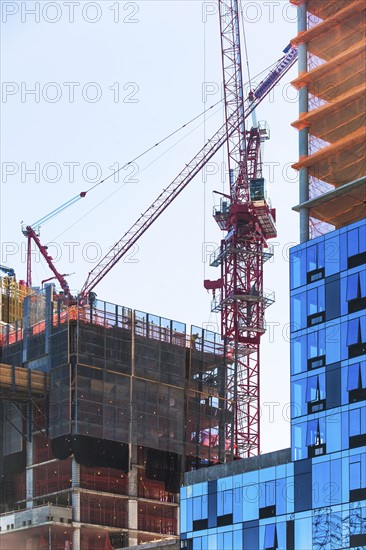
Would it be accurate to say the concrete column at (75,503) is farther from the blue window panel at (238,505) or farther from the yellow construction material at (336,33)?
the yellow construction material at (336,33)

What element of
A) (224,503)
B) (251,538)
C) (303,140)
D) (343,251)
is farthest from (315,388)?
(303,140)

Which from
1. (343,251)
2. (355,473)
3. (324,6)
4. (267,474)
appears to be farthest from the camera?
(324,6)

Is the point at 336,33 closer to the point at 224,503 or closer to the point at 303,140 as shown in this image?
the point at 303,140

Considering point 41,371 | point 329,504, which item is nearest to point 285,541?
point 329,504

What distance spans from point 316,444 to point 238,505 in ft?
35.5

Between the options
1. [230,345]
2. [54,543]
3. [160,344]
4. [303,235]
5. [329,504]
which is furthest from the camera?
[230,345]

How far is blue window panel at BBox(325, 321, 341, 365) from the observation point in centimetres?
12056

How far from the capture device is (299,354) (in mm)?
124625

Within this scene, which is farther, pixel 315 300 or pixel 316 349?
pixel 315 300

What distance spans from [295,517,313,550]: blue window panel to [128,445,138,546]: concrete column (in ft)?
185

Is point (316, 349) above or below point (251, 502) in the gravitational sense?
above

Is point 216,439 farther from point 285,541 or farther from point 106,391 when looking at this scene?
point 285,541

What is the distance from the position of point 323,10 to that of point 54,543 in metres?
71.8

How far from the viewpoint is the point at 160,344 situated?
601 feet
